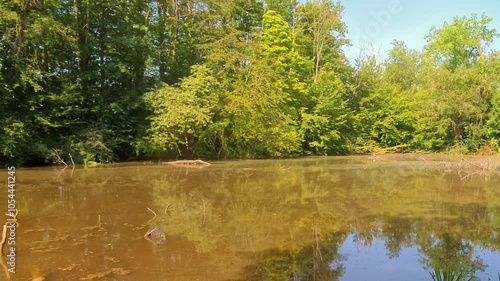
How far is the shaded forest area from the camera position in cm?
1902

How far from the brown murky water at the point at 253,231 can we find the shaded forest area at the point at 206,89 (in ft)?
28.0

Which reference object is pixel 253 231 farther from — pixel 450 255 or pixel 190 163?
pixel 190 163

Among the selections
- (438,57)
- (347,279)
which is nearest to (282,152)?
(347,279)

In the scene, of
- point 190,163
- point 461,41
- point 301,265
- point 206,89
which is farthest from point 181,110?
point 461,41

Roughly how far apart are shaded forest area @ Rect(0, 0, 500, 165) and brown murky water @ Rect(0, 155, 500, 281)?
8.54m

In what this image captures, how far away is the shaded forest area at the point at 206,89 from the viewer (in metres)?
19.0

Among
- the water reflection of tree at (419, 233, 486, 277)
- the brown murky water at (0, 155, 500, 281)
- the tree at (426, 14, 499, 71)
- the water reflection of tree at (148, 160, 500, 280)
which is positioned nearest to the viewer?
the brown murky water at (0, 155, 500, 281)

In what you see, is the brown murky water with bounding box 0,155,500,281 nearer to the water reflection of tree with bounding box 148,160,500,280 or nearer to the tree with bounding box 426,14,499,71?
the water reflection of tree with bounding box 148,160,500,280

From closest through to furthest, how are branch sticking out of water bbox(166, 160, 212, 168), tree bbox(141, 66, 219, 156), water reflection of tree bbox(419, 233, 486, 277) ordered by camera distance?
1. water reflection of tree bbox(419, 233, 486, 277)
2. branch sticking out of water bbox(166, 160, 212, 168)
3. tree bbox(141, 66, 219, 156)

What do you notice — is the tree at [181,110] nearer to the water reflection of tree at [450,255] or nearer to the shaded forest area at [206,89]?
the shaded forest area at [206,89]

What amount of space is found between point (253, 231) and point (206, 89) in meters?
15.9

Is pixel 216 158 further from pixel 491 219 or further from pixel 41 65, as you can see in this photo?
pixel 491 219

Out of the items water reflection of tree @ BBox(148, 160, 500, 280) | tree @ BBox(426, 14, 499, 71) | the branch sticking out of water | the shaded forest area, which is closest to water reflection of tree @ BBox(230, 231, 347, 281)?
water reflection of tree @ BBox(148, 160, 500, 280)

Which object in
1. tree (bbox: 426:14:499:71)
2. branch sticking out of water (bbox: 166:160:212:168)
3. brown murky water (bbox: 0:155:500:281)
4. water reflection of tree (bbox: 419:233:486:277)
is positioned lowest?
water reflection of tree (bbox: 419:233:486:277)
